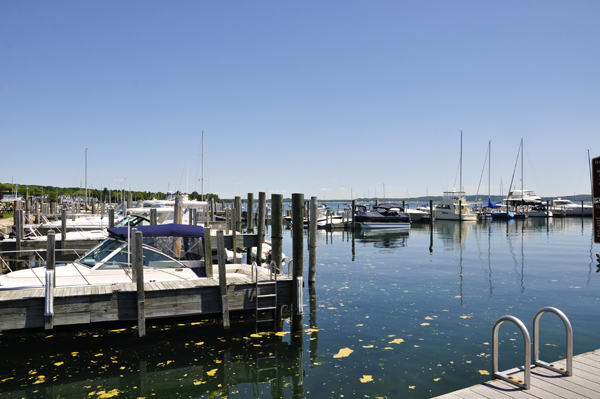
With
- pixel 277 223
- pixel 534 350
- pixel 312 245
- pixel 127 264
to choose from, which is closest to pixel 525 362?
pixel 534 350

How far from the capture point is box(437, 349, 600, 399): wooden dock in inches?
231

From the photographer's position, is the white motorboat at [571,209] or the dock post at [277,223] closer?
the dock post at [277,223]

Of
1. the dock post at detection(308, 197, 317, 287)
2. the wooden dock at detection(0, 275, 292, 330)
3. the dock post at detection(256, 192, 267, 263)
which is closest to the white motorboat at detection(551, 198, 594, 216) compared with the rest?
the dock post at detection(308, 197, 317, 287)

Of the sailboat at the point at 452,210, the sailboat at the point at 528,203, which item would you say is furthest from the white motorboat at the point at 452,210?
the sailboat at the point at 528,203

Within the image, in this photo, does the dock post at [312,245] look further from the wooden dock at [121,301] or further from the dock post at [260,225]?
the wooden dock at [121,301]

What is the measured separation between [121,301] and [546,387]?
801 cm

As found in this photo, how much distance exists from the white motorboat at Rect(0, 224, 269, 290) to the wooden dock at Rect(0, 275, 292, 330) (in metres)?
0.87

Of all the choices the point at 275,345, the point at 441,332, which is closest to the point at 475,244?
the point at 441,332

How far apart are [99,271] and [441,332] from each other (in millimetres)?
9036

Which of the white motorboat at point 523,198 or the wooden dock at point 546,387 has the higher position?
the white motorboat at point 523,198

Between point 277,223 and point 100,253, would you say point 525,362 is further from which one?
point 100,253

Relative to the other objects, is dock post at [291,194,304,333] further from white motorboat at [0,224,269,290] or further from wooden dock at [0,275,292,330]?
white motorboat at [0,224,269,290]

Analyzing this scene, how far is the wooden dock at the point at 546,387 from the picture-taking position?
586 centimetres

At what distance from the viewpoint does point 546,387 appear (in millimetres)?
6086
